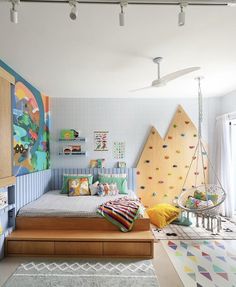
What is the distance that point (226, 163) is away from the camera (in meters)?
4.07

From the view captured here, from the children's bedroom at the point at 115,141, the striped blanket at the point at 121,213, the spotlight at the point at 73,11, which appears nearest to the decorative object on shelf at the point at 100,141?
the children's bedroom at the point at 115,141

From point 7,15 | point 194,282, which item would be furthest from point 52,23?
point 194,282

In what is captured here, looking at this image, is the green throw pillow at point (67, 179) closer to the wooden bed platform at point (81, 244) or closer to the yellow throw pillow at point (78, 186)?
the yellow throw pillow at point (78, 186)

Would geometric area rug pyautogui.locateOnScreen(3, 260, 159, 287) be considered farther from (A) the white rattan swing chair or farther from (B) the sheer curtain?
(B) the sheer curtain

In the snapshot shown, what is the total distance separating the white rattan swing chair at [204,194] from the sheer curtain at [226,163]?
0.51 feet

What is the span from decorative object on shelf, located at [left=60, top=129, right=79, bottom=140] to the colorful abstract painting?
1.04 feet

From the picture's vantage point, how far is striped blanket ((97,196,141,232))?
283cm

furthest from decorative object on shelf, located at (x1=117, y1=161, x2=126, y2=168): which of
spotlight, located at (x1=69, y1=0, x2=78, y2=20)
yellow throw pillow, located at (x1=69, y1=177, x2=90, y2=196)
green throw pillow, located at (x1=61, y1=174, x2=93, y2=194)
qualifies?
spotlight, located at (x1=69, y1=0, x2=78, y2=20)

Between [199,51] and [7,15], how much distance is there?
201cm

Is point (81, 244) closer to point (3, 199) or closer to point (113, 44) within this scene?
point (3, 199)

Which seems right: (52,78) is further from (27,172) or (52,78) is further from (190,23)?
(190,23)

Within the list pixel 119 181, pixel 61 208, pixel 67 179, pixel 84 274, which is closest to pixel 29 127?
pixel 67 179

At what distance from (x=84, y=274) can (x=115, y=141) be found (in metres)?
2.73

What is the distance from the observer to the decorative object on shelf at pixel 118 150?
4.49 meters
